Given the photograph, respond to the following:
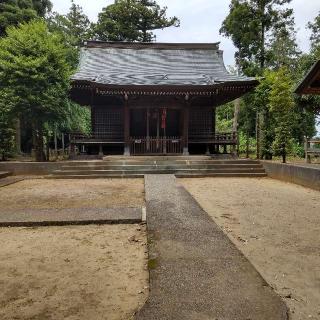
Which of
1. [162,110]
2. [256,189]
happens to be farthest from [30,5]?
[256,189]

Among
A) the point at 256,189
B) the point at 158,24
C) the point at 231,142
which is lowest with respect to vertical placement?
the point at 256,189

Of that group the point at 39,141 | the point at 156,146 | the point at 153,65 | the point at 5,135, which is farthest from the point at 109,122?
the point at 5,135

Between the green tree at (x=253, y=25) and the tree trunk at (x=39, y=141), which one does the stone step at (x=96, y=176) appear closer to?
the tree trunk at (x=39, y=141)

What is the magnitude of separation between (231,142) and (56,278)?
14580 mm

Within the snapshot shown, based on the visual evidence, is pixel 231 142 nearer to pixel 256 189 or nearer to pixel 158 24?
pixel 256 189

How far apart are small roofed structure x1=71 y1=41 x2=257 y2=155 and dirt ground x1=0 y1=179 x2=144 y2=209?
5.95 meters

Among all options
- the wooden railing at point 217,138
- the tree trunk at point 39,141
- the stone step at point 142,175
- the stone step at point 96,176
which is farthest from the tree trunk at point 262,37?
the tree trunk at point 39,141

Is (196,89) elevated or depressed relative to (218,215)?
elevated

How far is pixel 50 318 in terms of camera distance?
267cm

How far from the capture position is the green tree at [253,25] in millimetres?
20125

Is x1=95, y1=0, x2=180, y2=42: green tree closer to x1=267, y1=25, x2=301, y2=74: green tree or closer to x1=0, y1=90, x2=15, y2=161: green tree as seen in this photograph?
x1=267, y1=25, x2=301, y2=74: green tree

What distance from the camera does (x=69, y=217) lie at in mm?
5965

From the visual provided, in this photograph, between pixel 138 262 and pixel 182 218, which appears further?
pixel 182 218

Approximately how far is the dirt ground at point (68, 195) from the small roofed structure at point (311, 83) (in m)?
6.50
